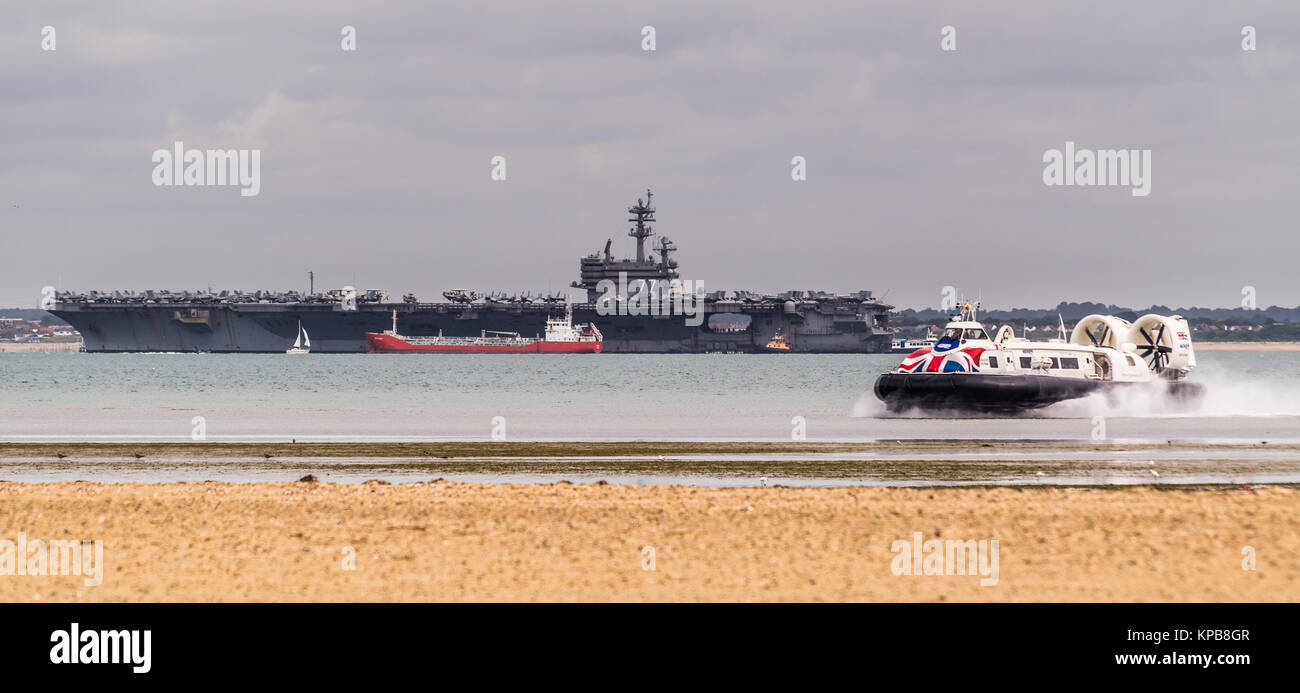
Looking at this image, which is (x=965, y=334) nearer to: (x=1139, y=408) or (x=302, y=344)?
(x=1139, y=408)

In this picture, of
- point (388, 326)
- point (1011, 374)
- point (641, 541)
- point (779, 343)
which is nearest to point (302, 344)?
point (388, 326)

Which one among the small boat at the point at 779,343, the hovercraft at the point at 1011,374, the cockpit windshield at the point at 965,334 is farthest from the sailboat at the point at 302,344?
the cockpit windshield at the point at 965,334

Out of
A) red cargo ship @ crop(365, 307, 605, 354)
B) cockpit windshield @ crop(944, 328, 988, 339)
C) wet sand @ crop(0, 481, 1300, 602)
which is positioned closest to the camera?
wet sand @ crop(0, 481, 1300, 602)

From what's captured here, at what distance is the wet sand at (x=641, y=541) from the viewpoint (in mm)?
10266

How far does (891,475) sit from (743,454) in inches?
170

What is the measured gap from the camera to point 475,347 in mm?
126000

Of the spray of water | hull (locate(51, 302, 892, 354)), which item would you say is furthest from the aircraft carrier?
the spray of water

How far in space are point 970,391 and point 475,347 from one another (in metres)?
95.1

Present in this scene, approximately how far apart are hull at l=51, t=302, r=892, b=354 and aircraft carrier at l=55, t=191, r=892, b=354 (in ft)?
0.31

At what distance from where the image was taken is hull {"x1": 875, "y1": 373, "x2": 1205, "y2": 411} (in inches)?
1340

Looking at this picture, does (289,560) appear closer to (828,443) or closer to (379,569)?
(379,569)

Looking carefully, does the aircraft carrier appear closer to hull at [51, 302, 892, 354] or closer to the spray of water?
hull at [51, 302, 892, 354]
